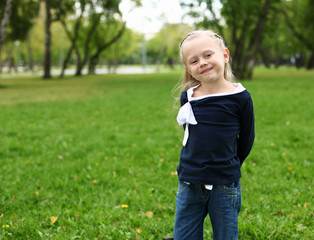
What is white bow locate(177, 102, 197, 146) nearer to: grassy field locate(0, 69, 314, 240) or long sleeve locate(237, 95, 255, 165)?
long sleeve locate(237, 95, 255, 165)

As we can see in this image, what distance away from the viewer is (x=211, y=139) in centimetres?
202

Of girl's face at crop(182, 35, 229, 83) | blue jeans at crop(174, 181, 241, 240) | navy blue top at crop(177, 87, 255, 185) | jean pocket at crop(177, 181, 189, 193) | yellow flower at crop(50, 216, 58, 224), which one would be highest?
girl's face at crop(182, 35, 229, 83)

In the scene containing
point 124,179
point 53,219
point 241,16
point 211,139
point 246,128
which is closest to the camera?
point 211,139

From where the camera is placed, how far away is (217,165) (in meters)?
2.03

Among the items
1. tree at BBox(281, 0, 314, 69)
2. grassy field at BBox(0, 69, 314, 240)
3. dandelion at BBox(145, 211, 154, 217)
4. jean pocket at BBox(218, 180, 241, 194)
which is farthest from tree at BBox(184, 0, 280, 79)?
jean pocket at BBox(218, 180, 241, 194)

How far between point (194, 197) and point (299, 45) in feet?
135

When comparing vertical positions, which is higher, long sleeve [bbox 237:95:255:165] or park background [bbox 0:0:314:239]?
long sleeve [bbox 237:95:255:165]

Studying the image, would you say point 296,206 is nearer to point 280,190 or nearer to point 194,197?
point 280,190

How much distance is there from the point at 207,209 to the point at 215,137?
57cm

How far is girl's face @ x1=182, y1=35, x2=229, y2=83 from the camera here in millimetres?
2035

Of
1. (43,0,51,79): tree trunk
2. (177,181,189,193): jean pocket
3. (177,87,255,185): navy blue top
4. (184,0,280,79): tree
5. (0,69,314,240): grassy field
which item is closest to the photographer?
(177,87,255,185): navy blue top

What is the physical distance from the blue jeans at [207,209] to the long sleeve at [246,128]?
24cm

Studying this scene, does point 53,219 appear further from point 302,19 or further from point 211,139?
point 302,19

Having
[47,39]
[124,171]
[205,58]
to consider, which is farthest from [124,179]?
[47,39]
